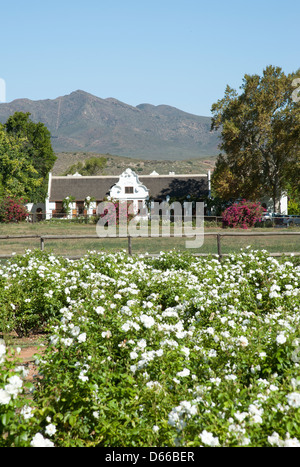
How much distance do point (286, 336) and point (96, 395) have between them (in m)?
1.68

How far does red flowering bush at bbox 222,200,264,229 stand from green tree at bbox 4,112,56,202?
2741 centimetres

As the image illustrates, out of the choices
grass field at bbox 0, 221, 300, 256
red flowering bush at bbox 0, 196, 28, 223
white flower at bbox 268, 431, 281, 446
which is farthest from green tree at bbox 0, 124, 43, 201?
white flower at bbox 268, 431, 281, 446

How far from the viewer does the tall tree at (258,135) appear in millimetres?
39875

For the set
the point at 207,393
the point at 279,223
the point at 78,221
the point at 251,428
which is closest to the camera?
the point at 251,428

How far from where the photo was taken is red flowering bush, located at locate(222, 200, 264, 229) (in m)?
34.4

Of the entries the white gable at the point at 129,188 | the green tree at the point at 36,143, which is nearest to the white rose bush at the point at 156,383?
the white gable at the point at 129,188

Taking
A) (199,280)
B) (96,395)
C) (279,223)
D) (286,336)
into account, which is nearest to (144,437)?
(96,395)

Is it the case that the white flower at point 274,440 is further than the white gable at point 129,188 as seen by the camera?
No

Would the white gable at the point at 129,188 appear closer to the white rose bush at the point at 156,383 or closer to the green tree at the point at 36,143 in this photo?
the green tree at the point at 36,143

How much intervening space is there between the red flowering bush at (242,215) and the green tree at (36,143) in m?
27.4

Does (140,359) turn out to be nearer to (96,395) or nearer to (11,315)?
(96,395)

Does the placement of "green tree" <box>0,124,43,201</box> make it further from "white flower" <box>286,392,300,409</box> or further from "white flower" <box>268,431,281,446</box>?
"white flower" <box>268,431,281,446</box>

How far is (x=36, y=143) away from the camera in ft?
188

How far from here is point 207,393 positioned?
131 inches
